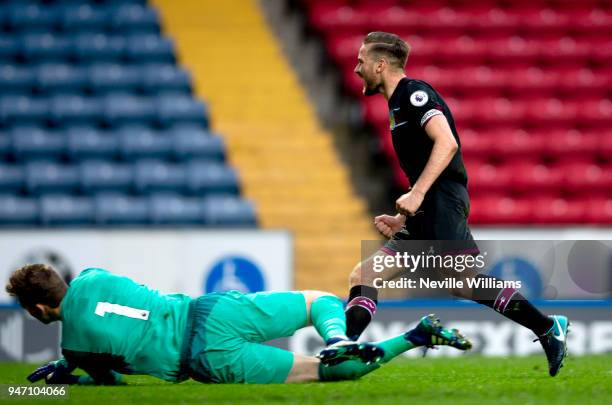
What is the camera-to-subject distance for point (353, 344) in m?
4.72

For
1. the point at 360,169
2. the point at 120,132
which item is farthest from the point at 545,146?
the point at 120,132

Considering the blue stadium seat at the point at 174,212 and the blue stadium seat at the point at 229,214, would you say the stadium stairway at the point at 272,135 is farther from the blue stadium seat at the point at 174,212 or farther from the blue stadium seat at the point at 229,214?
the blue stadium seat at the point at 174,212

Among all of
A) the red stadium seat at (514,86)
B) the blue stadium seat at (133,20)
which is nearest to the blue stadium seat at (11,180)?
the blue stadium seat at (133,20)

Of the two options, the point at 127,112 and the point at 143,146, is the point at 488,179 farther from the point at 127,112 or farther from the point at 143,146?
the point at 127,112

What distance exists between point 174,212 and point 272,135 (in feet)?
7.26

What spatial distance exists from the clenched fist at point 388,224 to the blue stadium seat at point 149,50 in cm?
811

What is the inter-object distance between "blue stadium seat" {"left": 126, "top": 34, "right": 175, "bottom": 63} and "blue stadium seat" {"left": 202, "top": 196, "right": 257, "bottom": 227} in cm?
289

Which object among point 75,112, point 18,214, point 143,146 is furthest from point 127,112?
point 18,214

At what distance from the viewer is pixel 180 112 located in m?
12.1

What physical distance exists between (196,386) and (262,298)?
537 millimetres

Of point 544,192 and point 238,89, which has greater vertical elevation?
point 238,89

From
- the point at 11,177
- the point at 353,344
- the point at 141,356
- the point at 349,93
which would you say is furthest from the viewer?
the point at 349,93

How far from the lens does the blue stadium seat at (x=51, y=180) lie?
430 inches

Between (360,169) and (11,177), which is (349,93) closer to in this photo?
(360,169)
